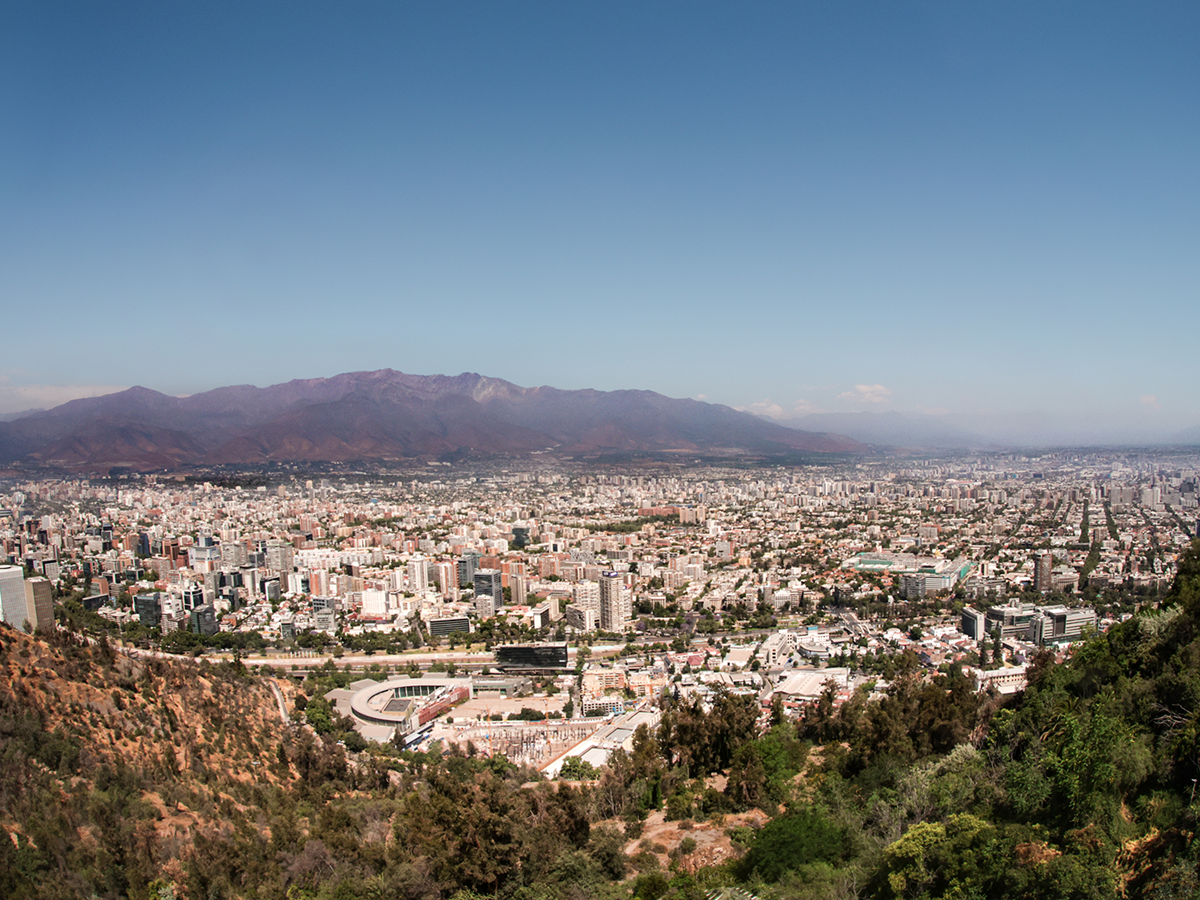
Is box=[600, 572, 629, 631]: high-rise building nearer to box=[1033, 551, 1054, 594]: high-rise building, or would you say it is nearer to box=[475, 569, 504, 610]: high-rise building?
box=[475, 569, 504, 610]: high-rise building

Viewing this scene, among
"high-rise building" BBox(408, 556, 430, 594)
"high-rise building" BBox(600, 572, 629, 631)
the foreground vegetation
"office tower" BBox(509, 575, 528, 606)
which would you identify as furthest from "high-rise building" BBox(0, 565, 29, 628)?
"high-rise building" BBox(600, 572, 629, 631)

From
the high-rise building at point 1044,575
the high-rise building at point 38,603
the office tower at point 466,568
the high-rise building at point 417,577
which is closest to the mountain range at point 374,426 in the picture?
the office tower at point 466,568

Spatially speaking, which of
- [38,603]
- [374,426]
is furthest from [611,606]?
[374,426]

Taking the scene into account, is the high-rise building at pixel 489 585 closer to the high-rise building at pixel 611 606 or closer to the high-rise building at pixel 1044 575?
the high-rise building at pixel 611 606

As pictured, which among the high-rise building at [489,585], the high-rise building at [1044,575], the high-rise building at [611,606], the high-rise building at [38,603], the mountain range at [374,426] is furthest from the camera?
the mountain range at [374,426]

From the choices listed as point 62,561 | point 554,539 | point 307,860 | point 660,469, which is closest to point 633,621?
point 554,539

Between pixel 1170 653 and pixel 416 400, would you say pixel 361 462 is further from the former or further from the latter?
pixel 1170 653
